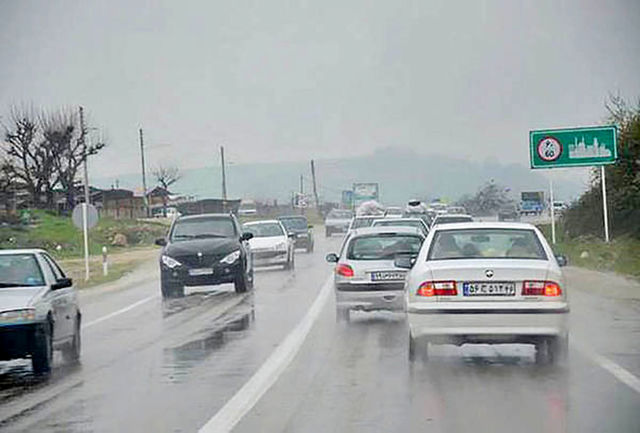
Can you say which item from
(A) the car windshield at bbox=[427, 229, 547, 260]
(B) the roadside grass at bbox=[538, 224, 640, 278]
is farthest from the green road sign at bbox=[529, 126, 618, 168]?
(A) the car windshield at bbox=[427, 229, 547, 260]

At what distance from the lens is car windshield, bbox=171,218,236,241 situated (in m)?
28.1

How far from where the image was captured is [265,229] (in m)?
39.2

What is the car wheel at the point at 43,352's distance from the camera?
13.0 metres

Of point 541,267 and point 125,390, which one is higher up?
point 541,267

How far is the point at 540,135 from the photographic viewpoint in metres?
43.1

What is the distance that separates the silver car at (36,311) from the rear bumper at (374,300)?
4.84 m

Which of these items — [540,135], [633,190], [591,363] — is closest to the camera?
[591,363]

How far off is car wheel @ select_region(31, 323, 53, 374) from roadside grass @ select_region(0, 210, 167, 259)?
3955cm

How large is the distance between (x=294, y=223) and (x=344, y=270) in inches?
1415

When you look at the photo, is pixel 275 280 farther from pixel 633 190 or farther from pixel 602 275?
pixel 633 190

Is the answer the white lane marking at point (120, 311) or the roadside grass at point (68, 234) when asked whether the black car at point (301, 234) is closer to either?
the roadside grass at point (68, 234)

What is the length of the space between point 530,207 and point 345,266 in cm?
8100

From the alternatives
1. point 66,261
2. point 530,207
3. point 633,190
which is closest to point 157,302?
point 633,190

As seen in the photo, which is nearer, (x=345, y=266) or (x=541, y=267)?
(x=541, y=267)
